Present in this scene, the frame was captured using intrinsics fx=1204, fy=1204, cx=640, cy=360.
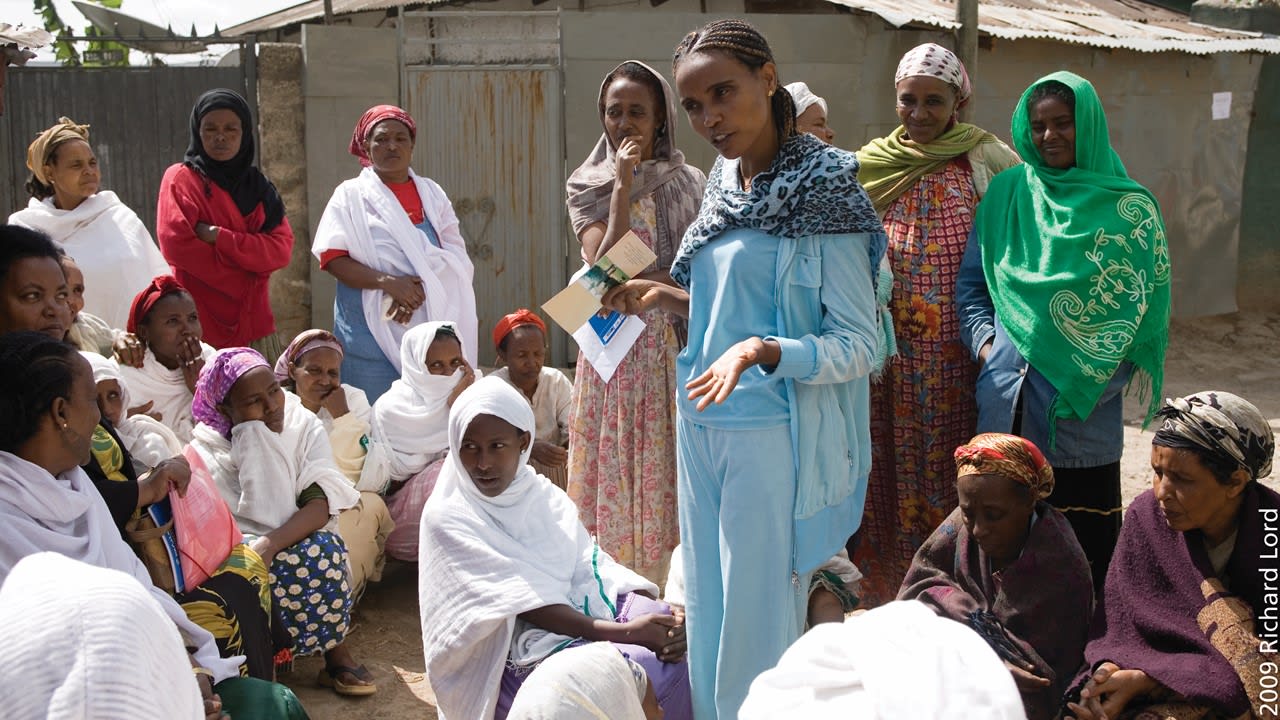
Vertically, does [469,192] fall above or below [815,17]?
below

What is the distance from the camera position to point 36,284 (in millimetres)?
3656

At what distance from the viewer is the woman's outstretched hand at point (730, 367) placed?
8.54ft

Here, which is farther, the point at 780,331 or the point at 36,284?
the point at 36,284

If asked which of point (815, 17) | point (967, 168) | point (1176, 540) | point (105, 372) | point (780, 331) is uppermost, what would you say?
point (815, 17)

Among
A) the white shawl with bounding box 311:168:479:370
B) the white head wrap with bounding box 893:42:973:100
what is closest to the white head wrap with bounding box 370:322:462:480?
the white shawl with bounding box 311:168:479:370

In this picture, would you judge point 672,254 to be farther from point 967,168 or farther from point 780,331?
point 780,331

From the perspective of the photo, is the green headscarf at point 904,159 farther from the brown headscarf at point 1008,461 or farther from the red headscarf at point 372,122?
the red headscarf at point 372,122

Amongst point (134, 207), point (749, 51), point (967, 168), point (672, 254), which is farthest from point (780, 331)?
point (134, 207)

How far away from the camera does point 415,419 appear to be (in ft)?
17.2

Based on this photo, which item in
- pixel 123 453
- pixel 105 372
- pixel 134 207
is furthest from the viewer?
pixel 134 207

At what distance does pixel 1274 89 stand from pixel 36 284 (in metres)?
10.7

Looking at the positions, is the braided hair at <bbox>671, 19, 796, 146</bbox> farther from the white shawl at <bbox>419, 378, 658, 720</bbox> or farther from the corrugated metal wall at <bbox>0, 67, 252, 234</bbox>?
the corrugated metal wall at <bbox>0, 67, 252, 234</bbox>

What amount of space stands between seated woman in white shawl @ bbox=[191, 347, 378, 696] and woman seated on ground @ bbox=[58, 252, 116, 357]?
0.48m

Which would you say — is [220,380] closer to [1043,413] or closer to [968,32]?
[1043,413]
